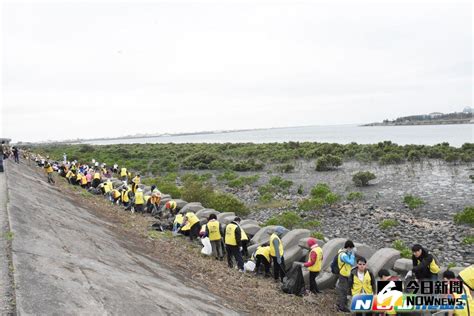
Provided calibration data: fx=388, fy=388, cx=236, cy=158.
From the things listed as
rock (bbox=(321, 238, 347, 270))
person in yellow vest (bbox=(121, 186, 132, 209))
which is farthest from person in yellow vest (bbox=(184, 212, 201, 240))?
person in yellow vest (bbox=(121, 186, 132, 209))

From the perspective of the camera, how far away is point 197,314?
732cm

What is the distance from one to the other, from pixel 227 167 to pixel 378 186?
19.3 metres

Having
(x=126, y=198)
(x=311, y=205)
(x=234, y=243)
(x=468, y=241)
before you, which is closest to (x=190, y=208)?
(x=126, y=198)

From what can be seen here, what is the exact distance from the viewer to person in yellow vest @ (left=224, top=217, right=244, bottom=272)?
456 inches

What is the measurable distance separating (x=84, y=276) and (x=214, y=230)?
5791 millimetres

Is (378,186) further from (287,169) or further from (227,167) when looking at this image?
(227,167)

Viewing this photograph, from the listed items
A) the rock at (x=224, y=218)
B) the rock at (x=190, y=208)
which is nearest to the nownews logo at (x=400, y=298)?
the rock at (x=224, y=218)

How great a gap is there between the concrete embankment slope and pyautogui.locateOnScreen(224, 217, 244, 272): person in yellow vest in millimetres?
2162

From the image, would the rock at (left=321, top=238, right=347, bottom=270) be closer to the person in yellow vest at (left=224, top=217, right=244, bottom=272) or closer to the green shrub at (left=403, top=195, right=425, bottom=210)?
the person in yellow vest at (left=224, top=217, right=244, bottom=272)

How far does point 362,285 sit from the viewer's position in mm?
8359

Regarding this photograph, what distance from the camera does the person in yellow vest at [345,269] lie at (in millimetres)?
9164

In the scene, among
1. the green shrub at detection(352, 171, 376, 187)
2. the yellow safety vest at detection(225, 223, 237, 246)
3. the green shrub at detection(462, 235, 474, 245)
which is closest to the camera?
the yellow safety vest at detection(225, 223, 237, 246)

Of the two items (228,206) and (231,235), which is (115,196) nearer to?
(228,206)

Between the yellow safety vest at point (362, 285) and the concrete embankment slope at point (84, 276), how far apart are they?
108 inches
